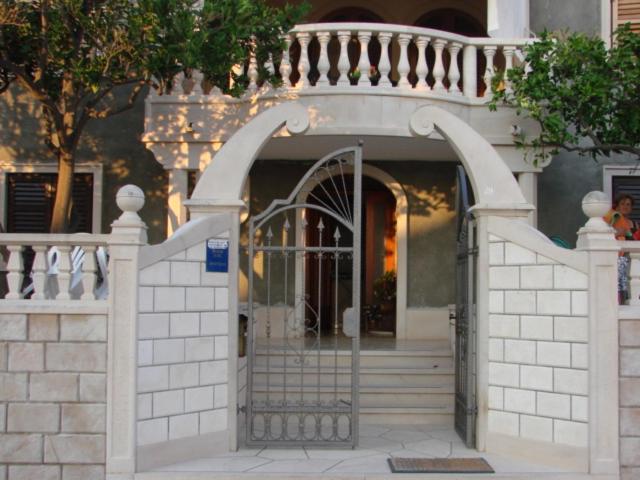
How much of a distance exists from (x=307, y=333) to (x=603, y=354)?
5.79m

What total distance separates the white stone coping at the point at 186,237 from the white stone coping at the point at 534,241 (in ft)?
8.52

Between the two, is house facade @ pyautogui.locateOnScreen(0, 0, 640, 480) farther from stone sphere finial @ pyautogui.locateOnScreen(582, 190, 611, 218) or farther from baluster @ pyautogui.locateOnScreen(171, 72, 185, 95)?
baluster @ pyautogui.locateOnScreen(171, 72, 185, 95)

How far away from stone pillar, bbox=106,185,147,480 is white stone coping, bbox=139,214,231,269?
17cm

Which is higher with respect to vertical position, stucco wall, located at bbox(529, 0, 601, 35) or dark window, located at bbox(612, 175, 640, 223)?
stucco wall, located at bbox(529, 0, 601, 35)

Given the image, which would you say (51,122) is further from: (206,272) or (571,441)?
(571,441)

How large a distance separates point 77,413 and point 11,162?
19.8ft

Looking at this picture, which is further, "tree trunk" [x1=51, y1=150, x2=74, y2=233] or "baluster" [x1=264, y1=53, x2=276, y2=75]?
"baluster" [x1=264, y1=53, x2=276, y2=75]

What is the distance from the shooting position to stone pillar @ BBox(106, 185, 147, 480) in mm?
6707

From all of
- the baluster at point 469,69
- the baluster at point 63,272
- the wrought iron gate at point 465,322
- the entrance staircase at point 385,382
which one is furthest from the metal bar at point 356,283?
the baluster at point 469,69

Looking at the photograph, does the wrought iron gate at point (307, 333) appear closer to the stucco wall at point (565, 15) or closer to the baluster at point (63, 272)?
the baluster at point (63, 272)

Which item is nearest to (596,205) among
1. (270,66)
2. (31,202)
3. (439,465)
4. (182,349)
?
(439,465)

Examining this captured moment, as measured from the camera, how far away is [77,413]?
6.75 m

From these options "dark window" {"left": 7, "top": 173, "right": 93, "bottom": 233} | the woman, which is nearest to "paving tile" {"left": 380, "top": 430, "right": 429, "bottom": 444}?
the woman

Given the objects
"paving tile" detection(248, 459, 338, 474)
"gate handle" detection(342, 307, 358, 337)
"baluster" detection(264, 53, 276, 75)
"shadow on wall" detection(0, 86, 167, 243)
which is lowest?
"paving tile" detection(248, 459, 338, 474)
